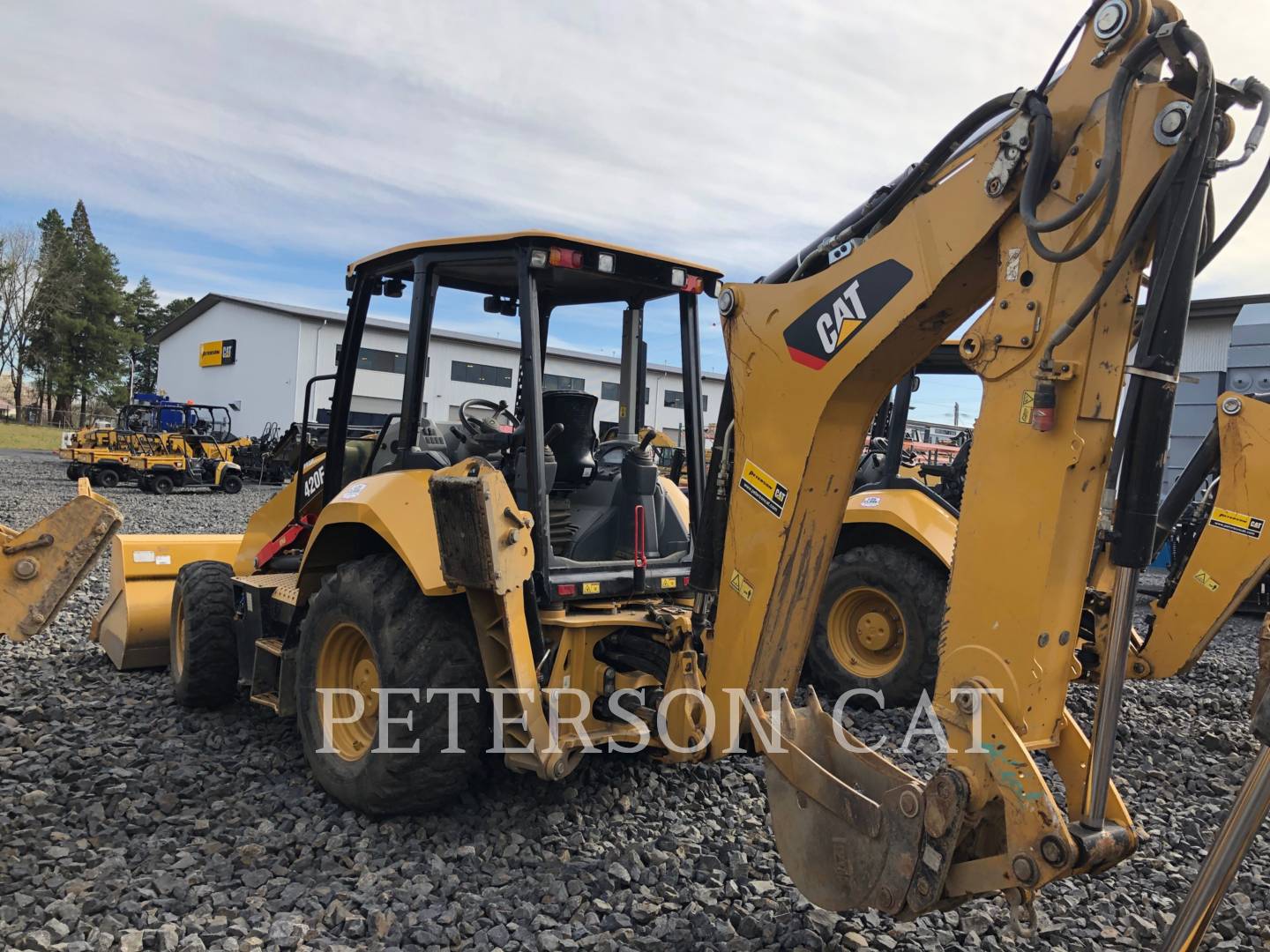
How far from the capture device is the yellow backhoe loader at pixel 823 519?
7.45ft

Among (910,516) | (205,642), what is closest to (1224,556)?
(910,516)

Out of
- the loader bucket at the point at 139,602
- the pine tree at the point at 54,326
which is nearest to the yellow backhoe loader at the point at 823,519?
the loader bucket at the point at 139,602

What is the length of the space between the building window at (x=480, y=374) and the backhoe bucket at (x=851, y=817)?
2.00 metres

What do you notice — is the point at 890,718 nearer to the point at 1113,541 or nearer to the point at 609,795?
the point at 609,795

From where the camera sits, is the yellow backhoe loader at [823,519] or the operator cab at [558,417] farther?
the operator cab at [558,417]

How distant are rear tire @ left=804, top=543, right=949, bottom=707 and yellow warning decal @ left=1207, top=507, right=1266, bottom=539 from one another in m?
1.71

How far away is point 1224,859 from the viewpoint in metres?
2.44

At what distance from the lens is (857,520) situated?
20.3 ft

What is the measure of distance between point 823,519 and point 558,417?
153 cm

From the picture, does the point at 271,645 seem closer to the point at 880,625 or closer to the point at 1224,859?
the point at 880,625

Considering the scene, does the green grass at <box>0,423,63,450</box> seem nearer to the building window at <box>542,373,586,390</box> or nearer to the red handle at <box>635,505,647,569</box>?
the building window at <box>542,373,586,390</box>

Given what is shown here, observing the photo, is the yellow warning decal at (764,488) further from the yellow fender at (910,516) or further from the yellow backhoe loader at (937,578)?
the yellow fender at (910,516)

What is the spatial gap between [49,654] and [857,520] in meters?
5.40

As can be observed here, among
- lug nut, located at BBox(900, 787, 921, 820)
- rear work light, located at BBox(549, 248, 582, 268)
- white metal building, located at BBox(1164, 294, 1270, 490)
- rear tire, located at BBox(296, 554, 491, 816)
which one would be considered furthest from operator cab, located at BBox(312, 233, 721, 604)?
white metal building, located at BBox(1164, 294, 1270, 490)
